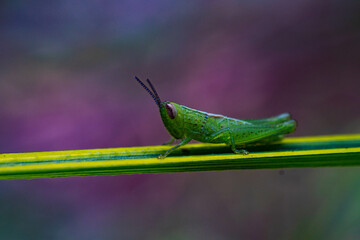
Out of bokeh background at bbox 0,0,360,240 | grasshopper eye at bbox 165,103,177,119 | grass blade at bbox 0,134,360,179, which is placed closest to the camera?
grass blade at bbox 0,134,360,179

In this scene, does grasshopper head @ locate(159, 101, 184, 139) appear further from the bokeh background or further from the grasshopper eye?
the bokeh background

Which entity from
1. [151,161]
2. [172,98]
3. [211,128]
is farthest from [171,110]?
[172,98]

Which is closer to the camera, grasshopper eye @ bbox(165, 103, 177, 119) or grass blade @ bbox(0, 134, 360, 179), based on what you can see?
grass blade @ bbox(0, 134, 360, 179)

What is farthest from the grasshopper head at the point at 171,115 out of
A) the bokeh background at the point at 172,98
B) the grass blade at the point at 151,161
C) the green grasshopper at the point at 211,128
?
the bokeh background at the point at 172,98

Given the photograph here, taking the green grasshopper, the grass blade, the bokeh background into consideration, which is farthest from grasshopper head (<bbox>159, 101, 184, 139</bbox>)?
the bokeh background

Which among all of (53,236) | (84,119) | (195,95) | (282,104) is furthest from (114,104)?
(282,104)

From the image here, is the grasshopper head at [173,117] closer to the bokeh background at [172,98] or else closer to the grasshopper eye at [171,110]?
the grasshopper eye at [171,110]
